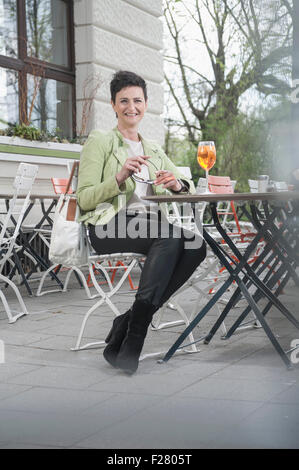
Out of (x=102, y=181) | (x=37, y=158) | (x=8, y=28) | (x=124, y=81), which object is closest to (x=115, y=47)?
(x=8, y=28)

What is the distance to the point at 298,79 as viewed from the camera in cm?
183

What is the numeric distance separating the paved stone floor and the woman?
0.24 meters

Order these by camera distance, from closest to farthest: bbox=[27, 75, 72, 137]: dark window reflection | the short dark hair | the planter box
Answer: the short dark hair
the planter box
bbox=[27, 75, 72, 137]: dark window reflection

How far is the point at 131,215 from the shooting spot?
3.30 meters

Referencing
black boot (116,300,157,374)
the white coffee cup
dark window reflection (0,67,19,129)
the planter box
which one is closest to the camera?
black boot (116,300,157,374)

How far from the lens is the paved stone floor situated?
203 cm

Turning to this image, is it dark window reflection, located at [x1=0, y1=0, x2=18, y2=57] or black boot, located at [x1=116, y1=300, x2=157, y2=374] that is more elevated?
dark window reflection, located at [x1=0, y1=0, x2=18, y2=57]

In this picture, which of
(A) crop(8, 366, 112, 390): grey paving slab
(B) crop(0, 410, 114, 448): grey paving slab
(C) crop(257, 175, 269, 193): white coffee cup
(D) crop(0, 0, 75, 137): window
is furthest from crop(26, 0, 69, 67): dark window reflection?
(B) crop(0, 410, 114, 448): grey paving slab

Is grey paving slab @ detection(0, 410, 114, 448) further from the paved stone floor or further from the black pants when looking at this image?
the black pants

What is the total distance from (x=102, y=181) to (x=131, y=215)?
0.75 feet

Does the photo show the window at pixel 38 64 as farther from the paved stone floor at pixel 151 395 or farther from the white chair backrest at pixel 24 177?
the paved stone floor at pixel 151 395

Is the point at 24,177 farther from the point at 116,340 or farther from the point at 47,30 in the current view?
the point at 47,30

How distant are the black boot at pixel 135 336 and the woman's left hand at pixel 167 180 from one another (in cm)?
61
